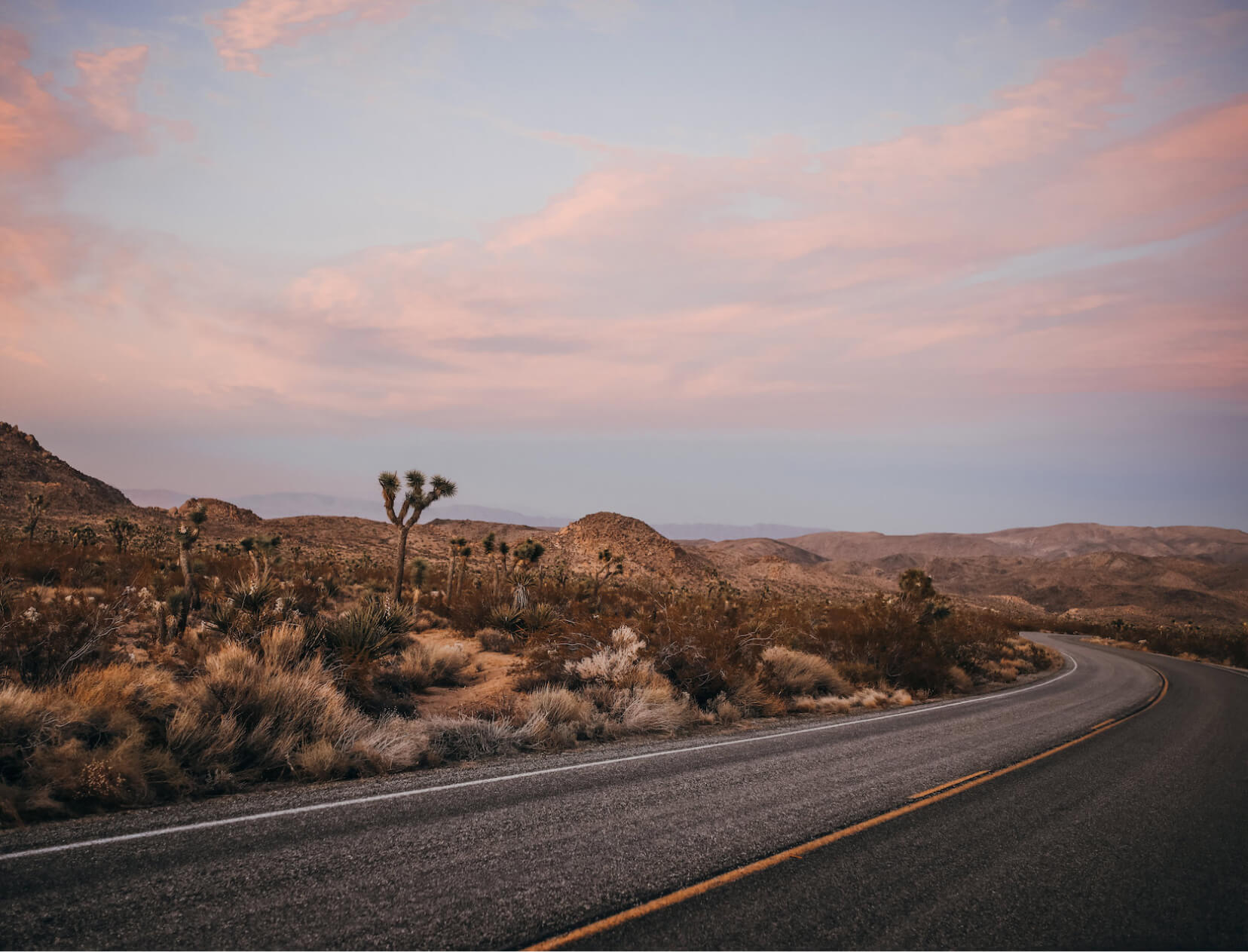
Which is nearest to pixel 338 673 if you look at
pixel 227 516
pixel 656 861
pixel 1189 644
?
pixel 656 861

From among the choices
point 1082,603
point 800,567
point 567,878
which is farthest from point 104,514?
point 1082,603

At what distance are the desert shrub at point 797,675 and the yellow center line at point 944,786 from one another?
6394 millimetres

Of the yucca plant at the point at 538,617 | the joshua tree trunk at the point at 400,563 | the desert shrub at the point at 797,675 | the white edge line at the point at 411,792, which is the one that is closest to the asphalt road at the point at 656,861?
the white edge line at the point at 411,792

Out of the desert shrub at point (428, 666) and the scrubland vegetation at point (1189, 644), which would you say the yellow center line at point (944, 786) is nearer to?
the desert shrub at point (428, 666)

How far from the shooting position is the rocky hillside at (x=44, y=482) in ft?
219

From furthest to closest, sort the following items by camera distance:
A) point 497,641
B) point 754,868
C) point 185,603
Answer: point 497,641, point 185,603, point 754,868

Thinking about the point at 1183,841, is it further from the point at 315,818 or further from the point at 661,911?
the point at 315,818

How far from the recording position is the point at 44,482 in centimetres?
7288

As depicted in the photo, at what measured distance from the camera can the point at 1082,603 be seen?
11381cm

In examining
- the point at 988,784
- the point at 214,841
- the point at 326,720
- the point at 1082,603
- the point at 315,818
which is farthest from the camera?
the point at 1082,603

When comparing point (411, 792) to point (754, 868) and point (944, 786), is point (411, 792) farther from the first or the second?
point (944, 786)

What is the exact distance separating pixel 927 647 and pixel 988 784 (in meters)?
11.6

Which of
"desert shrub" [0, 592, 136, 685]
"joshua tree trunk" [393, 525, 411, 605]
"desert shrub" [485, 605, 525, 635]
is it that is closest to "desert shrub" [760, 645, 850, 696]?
"desert shrub" [485, 605, 525, 635]

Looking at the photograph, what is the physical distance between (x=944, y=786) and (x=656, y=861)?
437cm
